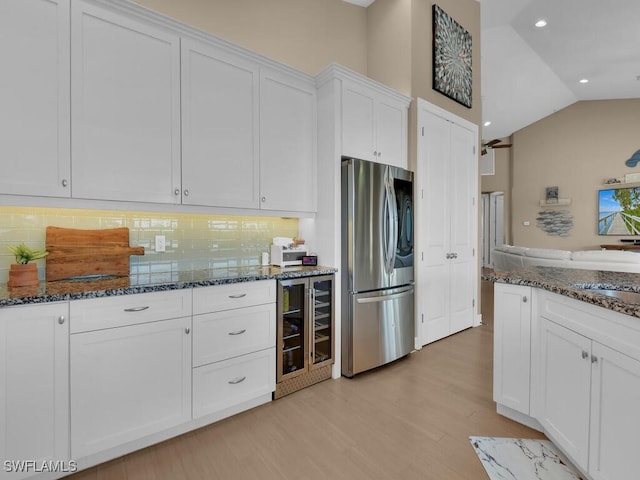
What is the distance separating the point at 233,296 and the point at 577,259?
4.59 meters

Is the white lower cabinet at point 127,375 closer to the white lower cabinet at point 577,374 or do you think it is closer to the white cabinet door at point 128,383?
the white cabinet door at point 128,383

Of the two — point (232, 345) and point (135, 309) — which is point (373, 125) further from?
point (135, 309)

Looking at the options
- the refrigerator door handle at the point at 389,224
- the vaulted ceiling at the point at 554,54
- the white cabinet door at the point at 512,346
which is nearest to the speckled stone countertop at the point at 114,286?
the refrigerator door handle at the point at 389,224

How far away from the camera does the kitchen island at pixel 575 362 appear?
3.95 feet

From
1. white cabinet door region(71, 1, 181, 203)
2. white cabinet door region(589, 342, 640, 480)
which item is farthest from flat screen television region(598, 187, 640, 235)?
white cabinet door region(71, 1, 181, 203)

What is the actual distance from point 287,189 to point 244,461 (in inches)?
72.7

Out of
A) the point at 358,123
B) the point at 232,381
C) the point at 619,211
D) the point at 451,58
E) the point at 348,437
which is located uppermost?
the point at 451,58

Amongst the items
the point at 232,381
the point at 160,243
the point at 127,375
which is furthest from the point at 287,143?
the point at 127,375

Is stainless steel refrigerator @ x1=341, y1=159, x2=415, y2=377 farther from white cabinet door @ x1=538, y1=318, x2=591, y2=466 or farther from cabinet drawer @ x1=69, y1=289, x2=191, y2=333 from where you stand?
cabinet drawer @ x1=69, y1=289, x2=191, y2=333

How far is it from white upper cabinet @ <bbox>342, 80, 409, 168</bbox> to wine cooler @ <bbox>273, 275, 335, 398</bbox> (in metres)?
1.20

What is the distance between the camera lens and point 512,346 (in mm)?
1931

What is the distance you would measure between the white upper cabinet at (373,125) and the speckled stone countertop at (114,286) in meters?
1.27

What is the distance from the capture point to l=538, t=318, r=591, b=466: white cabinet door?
1414 mm

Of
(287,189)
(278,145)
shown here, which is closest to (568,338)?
(287,189)
